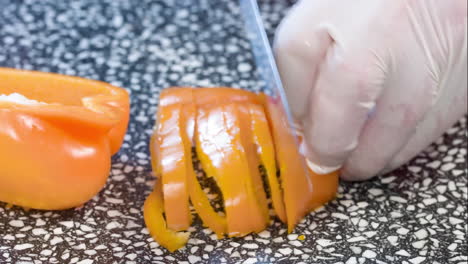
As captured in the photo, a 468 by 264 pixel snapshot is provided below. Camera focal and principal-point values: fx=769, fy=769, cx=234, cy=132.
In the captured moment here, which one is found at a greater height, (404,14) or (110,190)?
(404,14)

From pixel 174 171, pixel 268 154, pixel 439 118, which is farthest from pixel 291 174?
pixel 439 118

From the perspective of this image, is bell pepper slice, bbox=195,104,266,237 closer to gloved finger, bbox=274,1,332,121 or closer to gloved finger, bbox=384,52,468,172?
gloved finger, bbox=274,1,332,121

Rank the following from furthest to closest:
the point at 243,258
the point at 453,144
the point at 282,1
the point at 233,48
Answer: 1. the point at 282,1
2. the point at 233,48
3. the point at 453,144
4. the point at 243,258

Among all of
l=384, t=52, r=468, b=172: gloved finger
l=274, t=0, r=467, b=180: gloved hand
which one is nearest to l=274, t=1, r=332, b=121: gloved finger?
l=274, t=0, r=467, b=180: gloved hand

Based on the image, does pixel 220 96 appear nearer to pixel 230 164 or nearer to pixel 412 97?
pixel 230 164

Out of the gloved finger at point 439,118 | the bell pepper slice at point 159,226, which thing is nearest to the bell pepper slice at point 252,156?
the bell pepper slice at point 159,226

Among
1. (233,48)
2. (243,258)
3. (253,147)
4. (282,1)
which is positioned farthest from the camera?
(282,1)

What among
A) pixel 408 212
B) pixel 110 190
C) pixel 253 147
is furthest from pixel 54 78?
pixel 408 212

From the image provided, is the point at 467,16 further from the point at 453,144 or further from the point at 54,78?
the point at 54,78
